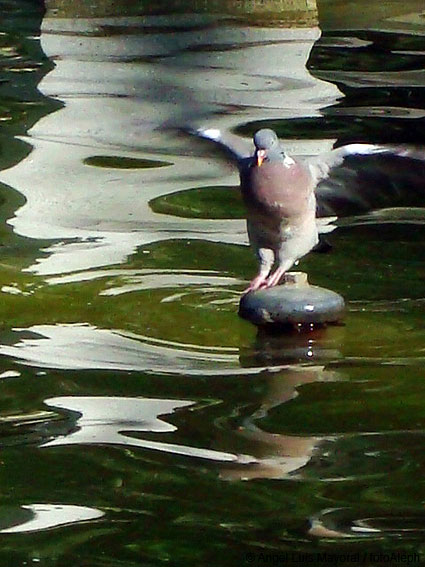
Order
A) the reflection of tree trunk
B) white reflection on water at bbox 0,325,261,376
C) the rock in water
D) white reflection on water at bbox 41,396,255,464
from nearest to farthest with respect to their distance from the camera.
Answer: white reflection on water at bbox 41,396,255,464 → white reflection on water at bbox 0,325,261,376 → the rock in water → the reflection of tree trunk

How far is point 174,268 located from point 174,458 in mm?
1845

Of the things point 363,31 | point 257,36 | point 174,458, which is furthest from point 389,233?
point 363,31

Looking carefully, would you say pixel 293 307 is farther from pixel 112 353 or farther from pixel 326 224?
pixel 326 224

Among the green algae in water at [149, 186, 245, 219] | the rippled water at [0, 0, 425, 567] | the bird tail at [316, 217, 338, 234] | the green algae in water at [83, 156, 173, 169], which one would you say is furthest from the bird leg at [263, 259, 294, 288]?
the green algae in water at [83, 156, 173, 169]

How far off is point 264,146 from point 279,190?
144mm

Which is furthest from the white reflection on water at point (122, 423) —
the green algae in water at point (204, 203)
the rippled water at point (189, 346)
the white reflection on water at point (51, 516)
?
the green algae in water at point (204, 203)

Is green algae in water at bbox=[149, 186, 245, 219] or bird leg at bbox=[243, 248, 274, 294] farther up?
bird leg at bbox=[243, 248, 274, 294]

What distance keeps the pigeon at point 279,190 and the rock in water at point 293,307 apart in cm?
19

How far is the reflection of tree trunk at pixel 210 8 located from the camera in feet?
32.8

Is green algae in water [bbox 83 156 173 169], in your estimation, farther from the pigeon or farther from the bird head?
the bird head

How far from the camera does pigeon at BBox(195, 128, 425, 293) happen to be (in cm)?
454

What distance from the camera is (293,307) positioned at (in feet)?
14.1

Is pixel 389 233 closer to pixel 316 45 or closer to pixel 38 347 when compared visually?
pixel 38 347

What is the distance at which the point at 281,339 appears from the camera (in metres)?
4.41
